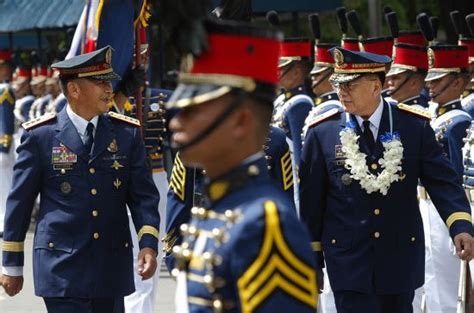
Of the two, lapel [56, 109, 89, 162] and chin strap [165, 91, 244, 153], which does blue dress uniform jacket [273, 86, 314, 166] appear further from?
chin strap [165, 91, 244, 153]

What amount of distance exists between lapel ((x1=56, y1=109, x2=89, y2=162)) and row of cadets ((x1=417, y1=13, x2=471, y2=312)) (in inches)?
127

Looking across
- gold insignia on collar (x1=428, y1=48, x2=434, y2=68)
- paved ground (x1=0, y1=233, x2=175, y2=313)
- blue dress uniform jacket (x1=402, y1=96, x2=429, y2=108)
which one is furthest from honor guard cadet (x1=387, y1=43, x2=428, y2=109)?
paved ground (x1=0, y1=233, x2=175, y2=313)

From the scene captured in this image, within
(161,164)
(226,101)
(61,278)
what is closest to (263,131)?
(226,101)

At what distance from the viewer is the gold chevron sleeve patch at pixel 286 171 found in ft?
26.5

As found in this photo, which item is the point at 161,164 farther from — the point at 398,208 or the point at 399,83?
the point at 398,208

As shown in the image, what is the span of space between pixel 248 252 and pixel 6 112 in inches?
547

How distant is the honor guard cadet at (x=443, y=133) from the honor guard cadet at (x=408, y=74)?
72cm

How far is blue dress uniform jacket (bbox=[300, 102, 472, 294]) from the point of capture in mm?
7625

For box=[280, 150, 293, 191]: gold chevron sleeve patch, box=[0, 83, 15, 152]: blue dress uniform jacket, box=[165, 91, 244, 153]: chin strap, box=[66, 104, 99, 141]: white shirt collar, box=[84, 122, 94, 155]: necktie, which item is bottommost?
box=[0, 83, 15, 152]: blue dress uniform jacket

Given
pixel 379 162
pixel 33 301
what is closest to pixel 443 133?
pixel 379 162

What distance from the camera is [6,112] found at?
17.7 meters

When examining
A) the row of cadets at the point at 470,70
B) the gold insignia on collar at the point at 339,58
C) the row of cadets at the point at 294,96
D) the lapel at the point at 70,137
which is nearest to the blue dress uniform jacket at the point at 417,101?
the row of cadets at the point at 470,70

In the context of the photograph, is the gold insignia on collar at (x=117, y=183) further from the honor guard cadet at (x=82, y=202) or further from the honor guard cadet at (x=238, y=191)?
the honor guard cadet at (x=238, y=191)

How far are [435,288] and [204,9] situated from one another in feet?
20.9
